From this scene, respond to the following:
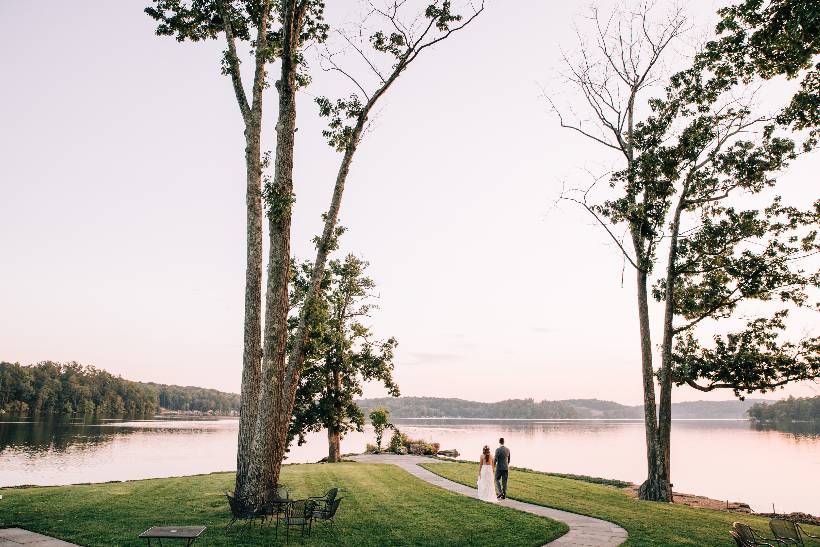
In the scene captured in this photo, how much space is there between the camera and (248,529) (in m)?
10.2

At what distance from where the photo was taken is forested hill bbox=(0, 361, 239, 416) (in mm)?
103000

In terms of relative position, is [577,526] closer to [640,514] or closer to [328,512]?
[640,514]

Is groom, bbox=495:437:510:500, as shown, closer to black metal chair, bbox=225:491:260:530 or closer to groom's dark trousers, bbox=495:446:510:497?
groom's dark trousers, bbox=495:446:510:497

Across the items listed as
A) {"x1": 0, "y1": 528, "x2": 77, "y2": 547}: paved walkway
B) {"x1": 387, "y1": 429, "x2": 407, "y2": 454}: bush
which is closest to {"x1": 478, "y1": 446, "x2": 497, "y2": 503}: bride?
{"x1": 0, "y1": 528, "x2": 77, "y2": 547}: paved walkway

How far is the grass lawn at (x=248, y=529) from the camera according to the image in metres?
9.74

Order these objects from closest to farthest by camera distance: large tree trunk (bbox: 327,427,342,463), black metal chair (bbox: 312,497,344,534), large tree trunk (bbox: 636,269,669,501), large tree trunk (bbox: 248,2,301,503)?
black metal chair (bbox: 312,497,344,534)
large tree trunk (bbox: 248,2,301,503)
large tree trunk (bbox: 636,269,669,501)
large tree trunk (bbox: 327,427,342,463)

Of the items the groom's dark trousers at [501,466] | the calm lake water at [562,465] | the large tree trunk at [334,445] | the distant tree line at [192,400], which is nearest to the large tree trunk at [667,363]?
the groom's dark trousers at [501,466]

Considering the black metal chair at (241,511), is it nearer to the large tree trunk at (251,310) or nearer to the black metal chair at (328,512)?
the large tree trunk at (251,310)

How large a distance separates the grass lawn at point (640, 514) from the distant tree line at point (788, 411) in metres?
112

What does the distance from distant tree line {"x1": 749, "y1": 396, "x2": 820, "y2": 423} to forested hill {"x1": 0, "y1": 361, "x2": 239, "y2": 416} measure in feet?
470

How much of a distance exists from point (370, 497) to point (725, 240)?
47.2 ft

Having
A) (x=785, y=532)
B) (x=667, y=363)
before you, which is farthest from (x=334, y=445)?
(x=785, y=532)

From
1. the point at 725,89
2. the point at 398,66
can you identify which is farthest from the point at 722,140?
the point at 398,66

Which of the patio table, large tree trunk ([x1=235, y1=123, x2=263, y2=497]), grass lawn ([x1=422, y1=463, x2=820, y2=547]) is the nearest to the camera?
the patio table
